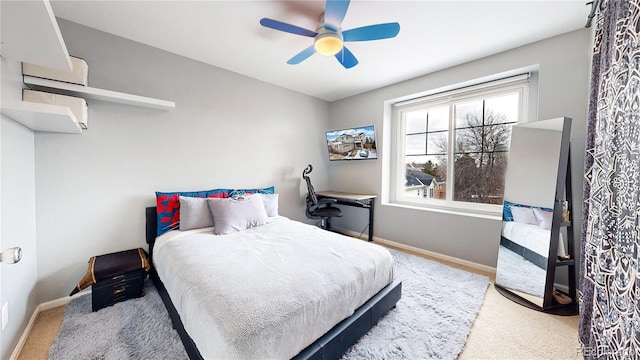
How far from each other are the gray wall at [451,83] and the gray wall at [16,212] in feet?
12.0

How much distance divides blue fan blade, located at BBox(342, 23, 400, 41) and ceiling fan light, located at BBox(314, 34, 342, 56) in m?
0.11

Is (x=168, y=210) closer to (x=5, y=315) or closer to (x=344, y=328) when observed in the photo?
(x=5, y=315)

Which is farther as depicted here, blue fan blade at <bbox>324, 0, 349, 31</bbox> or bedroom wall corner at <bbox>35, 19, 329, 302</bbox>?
bedroom wall corner at <bbox>35, 19, 329, 302</bbox>

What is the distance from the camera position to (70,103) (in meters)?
1.83

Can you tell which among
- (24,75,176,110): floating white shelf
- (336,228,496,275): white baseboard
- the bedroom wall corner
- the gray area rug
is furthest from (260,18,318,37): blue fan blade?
(336,228,496,275): white baseboard

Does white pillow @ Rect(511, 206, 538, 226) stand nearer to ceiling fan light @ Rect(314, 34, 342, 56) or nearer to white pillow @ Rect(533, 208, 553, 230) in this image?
white pillow @ Rect(533, 208, 553, 230)

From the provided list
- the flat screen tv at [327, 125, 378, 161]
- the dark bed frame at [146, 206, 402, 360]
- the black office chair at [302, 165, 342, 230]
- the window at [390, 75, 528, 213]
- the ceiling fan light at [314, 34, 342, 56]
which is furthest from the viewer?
the flat screen tv at [327, 125, 378, 161]

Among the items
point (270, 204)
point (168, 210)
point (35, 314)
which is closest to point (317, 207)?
point (270, 204)

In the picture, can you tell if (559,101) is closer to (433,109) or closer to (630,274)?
(433,109)

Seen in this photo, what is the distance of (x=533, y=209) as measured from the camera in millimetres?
2066

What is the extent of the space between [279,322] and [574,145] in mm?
2957

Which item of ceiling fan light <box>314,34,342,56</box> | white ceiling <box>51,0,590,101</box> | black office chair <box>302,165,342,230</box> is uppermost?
white ceiling <box>51,0,590,101</box>

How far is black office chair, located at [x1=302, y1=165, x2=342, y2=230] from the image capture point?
351cm

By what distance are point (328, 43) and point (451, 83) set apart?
75.3 inches
